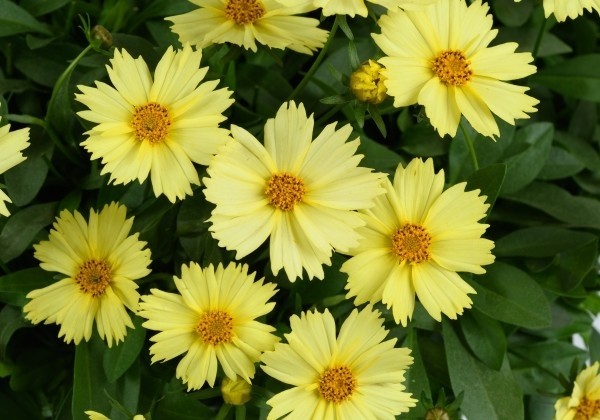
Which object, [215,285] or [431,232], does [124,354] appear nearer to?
[215,285]

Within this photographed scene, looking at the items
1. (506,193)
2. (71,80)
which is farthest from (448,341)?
(71,80)

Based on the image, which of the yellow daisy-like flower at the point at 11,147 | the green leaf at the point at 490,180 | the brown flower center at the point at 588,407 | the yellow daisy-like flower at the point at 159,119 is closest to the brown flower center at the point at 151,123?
the yellow daisy-like flower at the point at 159,119

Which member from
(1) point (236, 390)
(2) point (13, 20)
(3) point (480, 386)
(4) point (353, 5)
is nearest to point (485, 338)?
(3) point (480, 386)

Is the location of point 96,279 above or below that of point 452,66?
below

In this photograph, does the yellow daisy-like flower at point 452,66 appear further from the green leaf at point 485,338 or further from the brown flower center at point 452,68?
the green leaf at point 485,338

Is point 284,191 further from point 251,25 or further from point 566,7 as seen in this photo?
point 566,7

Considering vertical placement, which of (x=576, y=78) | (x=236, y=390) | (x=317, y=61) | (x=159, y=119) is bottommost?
(x=236, y=390)

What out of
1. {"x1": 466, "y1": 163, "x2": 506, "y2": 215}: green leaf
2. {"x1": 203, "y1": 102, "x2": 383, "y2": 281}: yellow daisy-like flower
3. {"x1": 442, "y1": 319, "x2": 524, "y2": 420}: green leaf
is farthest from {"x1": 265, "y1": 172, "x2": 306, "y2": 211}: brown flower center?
{"x1": 442, "y1": 319, "x2": 524, "y2": 420}: green leaf
